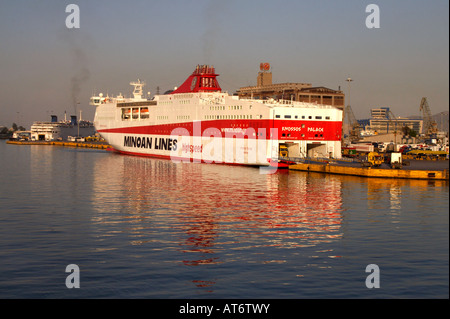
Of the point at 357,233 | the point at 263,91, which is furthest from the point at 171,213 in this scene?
the point at 263,91

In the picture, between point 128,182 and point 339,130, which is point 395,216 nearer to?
point 128,182

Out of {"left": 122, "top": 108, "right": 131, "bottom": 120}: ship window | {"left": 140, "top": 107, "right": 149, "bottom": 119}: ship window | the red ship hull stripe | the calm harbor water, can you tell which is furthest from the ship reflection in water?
{"left": 122, "top": 108, "right": 131, "bottom": 120}: ship window

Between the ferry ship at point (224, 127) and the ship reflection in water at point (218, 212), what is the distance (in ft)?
35.4

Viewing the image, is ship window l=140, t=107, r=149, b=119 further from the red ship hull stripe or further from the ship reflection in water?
the ship reflection in water

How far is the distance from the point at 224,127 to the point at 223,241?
43.8 m

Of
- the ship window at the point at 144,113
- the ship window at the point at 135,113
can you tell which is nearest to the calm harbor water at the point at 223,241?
the ship window at the point at 144,113

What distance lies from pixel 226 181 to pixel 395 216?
21.1m

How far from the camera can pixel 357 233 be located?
25.8 meters

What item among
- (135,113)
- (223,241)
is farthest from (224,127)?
(223,241)

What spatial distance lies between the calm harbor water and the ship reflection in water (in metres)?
0.07

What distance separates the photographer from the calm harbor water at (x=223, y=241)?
1783cm

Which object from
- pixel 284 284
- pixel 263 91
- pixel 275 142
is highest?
pixel 263 91

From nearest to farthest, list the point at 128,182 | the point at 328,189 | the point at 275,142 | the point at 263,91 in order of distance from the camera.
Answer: the point at 328,189 → the point at 128,182 → the point at 275,142 → the point at 263,91

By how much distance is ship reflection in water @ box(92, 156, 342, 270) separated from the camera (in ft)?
78.1
